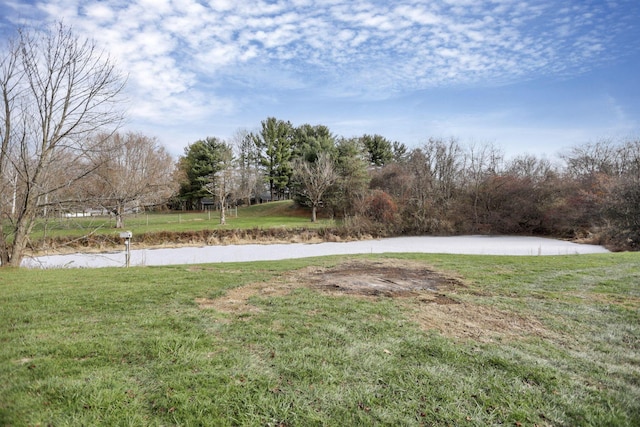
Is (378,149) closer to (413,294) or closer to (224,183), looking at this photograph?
(224,183)

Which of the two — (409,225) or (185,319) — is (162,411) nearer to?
(185,319)

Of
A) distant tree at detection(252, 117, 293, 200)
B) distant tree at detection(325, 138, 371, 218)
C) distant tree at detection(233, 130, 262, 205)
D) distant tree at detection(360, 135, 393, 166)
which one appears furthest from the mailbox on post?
distant tree at detection(360, 135, 393, 166)

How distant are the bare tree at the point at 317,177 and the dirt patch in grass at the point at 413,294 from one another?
19.0m

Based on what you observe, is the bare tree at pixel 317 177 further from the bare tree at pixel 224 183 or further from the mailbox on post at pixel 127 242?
the mailbox on post at pixel 127 242

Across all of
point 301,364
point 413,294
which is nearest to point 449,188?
point 413,294

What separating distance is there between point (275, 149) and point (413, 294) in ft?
113

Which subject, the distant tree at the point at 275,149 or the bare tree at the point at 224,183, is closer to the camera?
the bare tree at the point at 224,183

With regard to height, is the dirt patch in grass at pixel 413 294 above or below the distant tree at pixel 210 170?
below

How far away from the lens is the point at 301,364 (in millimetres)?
2795

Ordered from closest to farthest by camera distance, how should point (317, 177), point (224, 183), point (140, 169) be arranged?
point (224, 183) → point (140, 169) → point (317, 177)

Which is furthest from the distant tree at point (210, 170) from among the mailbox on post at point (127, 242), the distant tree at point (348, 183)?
the mailbox on post at point (127, 242)

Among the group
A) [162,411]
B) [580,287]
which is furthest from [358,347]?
[580,287]

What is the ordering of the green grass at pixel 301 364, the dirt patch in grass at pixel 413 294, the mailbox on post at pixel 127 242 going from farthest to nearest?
the mailbox on post at pixel 127 242, the dirt patch in grass at pixel 413 294, the green grass at pixel 301 364

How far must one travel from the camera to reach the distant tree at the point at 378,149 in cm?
3847
